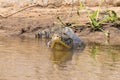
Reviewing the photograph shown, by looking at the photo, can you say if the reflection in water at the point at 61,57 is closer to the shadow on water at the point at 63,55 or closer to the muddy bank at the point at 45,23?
the shadow on water at the point at 63,55

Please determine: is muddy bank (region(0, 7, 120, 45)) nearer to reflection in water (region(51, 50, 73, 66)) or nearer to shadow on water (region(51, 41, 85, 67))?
shadow on water (region(51, 41, 85, 67))

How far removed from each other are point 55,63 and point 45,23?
436 centimetres

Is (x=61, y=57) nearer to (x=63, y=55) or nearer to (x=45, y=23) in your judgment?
(x=63, y=55)

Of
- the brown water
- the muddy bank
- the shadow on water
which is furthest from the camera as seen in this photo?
the muddy bank

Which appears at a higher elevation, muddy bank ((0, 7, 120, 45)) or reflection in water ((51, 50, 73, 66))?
muddy bank ((0, 7, 120, 45))

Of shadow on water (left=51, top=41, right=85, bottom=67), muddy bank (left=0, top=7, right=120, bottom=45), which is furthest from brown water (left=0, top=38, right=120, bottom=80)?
muddy bank (left=0, top=7, right=120, bottom=45)

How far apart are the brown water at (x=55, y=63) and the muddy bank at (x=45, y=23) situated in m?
1.24

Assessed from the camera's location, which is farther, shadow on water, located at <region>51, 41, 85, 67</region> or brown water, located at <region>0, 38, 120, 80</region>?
shadow on water, located at <region>51, 41, 85, 67</region>

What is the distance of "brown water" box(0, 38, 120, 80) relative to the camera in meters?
7.30

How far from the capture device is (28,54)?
9234mm

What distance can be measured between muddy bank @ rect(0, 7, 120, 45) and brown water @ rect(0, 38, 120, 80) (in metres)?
1.24

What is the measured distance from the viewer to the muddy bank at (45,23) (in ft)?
39.5

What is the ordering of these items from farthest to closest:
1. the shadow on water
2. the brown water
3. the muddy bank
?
1. the muddy bank
2. the shadow on water
3. the brown water

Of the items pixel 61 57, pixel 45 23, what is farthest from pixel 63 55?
pixel 45 23
